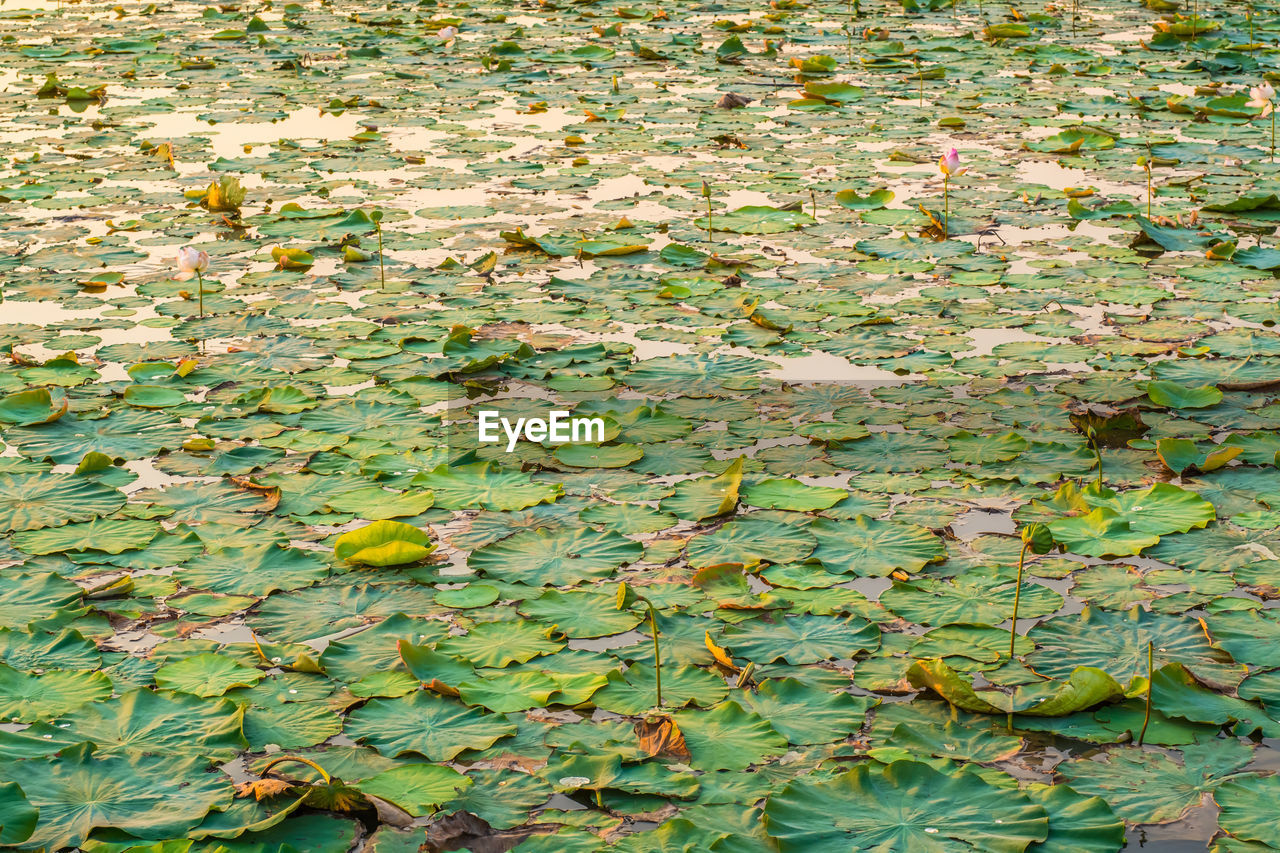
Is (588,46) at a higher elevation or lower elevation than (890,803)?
higher

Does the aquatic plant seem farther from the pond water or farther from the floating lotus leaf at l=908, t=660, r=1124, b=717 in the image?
the floating lotus leaf at l=908, t=660, r=1124, b=717

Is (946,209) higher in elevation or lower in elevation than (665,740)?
higher

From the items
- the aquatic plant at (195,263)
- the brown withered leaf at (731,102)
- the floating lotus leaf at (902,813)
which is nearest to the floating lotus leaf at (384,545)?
the floating lotus leaf at (902,813)

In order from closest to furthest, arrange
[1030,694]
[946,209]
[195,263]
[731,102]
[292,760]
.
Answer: [292,760], [1030,694], [195,263], [946,209], [731,102]

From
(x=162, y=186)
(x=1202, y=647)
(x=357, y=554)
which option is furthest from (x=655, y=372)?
(x=162, y=186)

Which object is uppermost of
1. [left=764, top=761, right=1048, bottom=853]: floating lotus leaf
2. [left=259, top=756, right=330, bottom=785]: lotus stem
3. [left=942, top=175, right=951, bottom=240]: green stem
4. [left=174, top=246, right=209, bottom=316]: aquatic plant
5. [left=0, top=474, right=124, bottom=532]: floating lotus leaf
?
[left=174, top=246, right=209, bottom=316]: aquatic plant

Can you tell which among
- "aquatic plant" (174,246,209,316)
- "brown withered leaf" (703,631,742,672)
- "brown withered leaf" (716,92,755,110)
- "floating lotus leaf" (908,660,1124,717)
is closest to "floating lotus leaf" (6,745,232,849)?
"brown withered leaf" (703,631,742,672)

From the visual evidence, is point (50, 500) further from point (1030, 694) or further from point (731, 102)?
point (731, 102)

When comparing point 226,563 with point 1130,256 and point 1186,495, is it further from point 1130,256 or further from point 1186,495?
point 1130,256

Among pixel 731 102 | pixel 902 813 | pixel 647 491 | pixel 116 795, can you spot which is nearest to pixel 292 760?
pixel 116 795

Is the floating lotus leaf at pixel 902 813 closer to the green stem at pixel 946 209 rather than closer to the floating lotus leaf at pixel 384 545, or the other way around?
the floating lotus leaf at pixel 384 545

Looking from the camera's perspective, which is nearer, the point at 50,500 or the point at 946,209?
the point at 50,500

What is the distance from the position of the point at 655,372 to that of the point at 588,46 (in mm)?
6152

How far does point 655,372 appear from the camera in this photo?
158 inches
